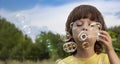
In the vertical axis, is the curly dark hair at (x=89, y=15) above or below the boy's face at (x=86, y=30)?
above

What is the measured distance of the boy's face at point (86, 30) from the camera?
2.27 metres

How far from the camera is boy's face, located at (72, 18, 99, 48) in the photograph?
7.44 ft

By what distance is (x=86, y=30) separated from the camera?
89.5 inches

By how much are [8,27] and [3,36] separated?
0.50 m

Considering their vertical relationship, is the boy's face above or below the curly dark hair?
below

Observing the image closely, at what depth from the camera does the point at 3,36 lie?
18453 millimetres

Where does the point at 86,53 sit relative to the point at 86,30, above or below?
below

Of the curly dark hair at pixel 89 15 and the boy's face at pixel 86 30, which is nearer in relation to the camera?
the boy's face at pixel 86 30

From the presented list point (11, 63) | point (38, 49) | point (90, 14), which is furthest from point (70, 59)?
point (38, 49)

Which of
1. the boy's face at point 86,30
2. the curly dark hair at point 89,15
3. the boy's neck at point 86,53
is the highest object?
the curly dark hair at point 89,15

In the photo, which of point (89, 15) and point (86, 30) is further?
point (89, 15)

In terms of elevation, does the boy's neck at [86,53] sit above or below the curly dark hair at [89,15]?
below

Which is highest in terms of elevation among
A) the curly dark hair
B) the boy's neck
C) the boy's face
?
the curly dark hair

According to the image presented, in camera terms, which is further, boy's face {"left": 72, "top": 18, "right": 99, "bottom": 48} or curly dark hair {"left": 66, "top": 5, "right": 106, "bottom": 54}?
curly dark hair {"left": 66, "top": 5, "right": 106, "bottom": 54}
